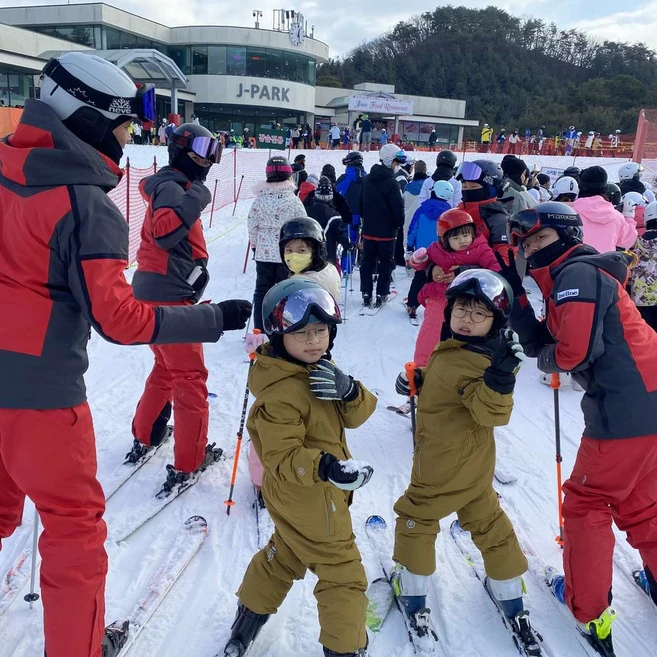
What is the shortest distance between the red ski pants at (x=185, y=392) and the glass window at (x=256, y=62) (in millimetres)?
45781

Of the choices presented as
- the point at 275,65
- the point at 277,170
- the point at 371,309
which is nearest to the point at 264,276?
the point at 277,170

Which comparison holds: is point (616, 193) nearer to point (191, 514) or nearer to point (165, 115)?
point (191, 514)

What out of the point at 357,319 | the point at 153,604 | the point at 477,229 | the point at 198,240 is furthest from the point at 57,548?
the point at 357,319

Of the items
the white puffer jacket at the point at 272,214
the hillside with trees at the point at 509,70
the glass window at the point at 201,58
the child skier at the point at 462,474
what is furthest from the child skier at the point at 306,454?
the hillside with trees at the point at 509,70

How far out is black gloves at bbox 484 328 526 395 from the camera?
2232 mm

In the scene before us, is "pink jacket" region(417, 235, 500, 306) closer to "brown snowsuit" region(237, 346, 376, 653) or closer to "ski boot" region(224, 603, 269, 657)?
"brown snowsuit" region(237, 346, 376, 653)

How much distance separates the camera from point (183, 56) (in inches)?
1761

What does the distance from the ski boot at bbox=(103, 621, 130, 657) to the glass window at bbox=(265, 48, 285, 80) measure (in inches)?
1901

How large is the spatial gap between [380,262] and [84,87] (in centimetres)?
642

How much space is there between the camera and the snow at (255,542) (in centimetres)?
257

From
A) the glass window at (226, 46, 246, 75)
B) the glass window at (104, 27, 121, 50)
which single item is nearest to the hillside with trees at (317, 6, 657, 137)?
the glass window at (226, 46, 246, 75)

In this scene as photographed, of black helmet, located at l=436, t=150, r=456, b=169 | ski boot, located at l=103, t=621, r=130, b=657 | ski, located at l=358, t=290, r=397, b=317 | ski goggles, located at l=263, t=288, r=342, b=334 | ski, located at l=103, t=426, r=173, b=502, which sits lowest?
ski, located at l=358, t=290, r=397, b=317

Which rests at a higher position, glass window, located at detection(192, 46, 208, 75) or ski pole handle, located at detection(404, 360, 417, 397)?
glass window, located at detection(192, 46, 208, 75)

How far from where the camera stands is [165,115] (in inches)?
1581
